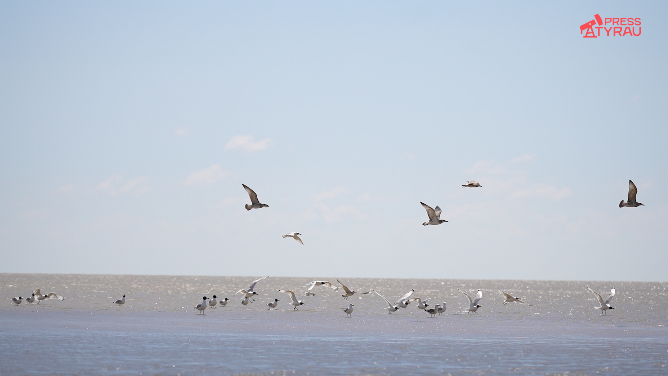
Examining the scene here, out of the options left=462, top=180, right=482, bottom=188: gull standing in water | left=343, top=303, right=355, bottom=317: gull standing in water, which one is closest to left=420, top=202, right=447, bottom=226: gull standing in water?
left=462, top=180, right=482, bottom=188: gull standing in water

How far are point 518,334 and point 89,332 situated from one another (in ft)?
61.3

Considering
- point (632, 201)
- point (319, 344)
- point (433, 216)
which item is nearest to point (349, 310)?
point (433, 216)

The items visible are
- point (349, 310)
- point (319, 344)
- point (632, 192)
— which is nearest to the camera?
point (319, 344)

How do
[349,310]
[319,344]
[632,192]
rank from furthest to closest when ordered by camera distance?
[349,310] → [632,192] → [319,344]

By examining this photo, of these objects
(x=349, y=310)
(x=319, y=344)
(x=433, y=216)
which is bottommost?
(x=319, y=344)

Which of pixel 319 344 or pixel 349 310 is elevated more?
pixel 349 310

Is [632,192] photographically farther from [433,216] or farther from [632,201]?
[433,216]

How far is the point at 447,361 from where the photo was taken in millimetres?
26094

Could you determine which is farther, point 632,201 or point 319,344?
point 632,201

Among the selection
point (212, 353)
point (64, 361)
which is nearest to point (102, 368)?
point (64, 361)

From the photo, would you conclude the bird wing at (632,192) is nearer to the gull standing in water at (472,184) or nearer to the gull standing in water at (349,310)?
the gull standing in water at (472,184)

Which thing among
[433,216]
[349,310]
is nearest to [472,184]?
[433,216]

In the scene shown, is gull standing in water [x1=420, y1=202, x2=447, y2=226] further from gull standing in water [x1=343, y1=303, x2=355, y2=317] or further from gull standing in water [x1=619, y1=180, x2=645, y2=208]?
gull standing in water [x1=343, y1=303, x2=355, y2=317]

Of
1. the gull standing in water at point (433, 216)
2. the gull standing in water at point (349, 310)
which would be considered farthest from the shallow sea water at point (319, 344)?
the gull standing in water at point (433, 216)
